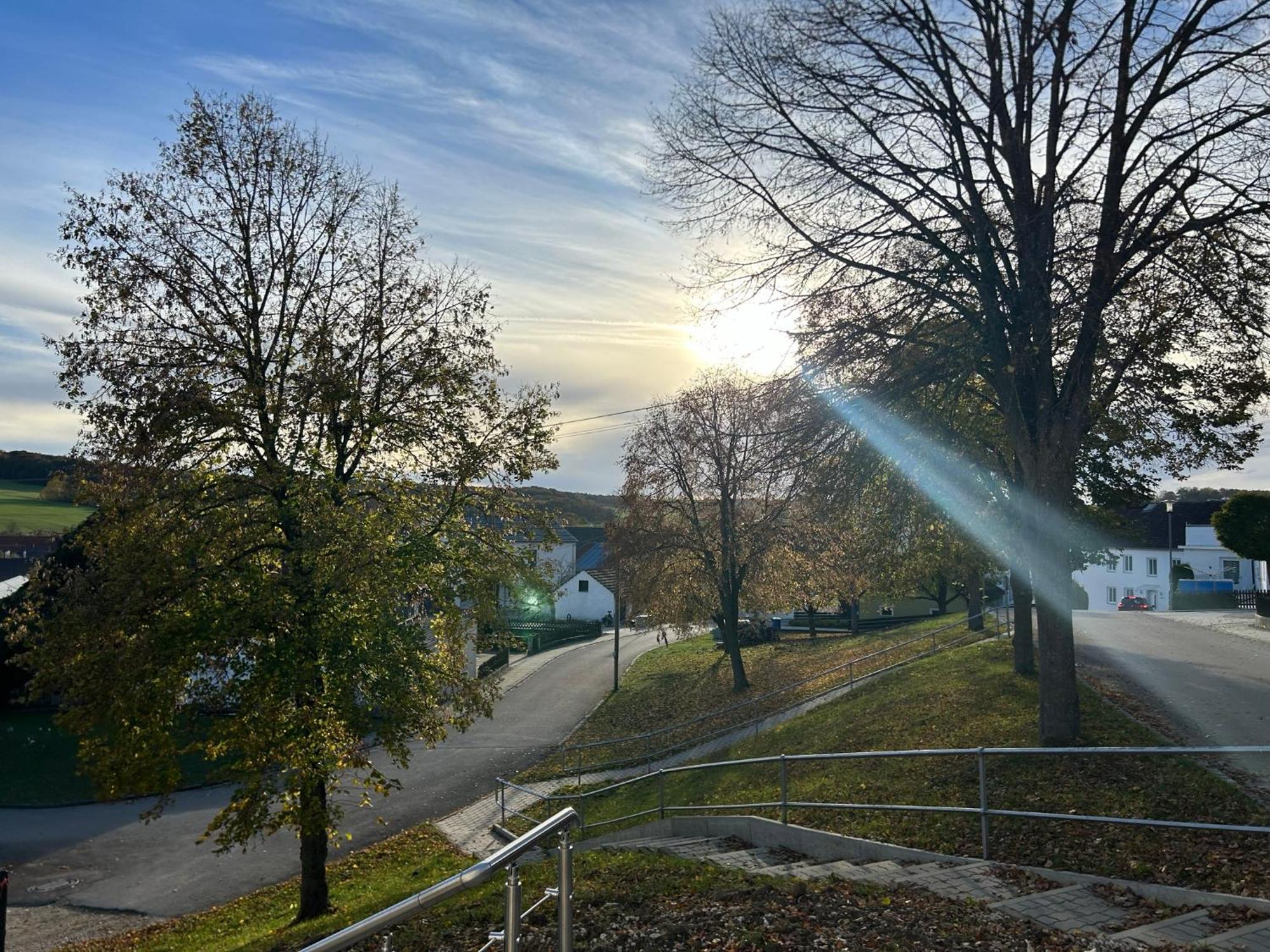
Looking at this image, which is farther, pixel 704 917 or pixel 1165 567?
pixel 1165 567

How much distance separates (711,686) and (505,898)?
29038 millimetres

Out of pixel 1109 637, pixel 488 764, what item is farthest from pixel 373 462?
pixel 1109 637

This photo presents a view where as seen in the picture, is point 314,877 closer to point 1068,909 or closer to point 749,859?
point 749,859

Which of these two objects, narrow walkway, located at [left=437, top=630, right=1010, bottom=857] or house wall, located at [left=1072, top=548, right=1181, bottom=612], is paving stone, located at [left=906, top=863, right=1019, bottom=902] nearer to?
narrow walkway, located at [left=437, top=630, right=1010, bottom=857]

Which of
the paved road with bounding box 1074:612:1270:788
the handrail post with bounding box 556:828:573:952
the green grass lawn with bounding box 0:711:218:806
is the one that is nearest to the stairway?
the handrail post with bounding box 556:828:573:952

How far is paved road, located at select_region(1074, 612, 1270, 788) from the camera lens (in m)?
12.6

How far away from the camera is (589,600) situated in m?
72.8

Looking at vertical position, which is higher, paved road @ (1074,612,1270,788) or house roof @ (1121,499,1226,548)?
house roof @ (1121,499,1226,548)

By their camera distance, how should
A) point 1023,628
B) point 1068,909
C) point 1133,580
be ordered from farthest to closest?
point 1133,580
point 1023,628
point 1068,909

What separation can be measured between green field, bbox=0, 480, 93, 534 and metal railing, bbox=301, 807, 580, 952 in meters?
67.7

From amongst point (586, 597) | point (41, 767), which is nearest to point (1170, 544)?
point (586, 597)

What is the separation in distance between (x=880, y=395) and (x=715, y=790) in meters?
7.28

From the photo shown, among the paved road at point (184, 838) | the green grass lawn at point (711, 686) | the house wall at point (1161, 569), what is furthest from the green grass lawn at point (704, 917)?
the house wall at point (1161, 569)

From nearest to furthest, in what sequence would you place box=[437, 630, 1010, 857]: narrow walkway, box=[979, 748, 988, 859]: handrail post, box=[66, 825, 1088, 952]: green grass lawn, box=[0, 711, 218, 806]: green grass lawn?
box=[66, 825, 1088, 952]: green grass lawn
box=[979, 748, 988, 859]: handrail post
box=[437, 630, 1010, 857]: narrow walkway
box=[0, 711, 218, 806]: green grass lawn
